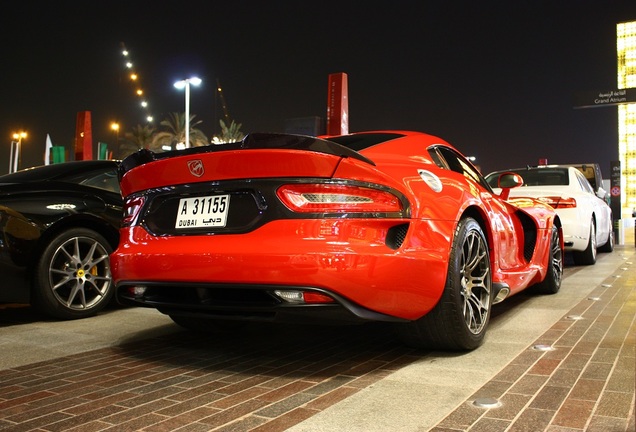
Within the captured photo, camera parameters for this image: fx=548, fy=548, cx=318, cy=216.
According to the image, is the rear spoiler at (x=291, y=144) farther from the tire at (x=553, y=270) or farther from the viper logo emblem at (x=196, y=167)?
the tire at (x=553, y=270)

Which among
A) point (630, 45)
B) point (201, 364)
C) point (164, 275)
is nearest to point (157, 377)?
point (201, 364)

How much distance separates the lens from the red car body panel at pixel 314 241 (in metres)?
2.50

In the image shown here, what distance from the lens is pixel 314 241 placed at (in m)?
2.50

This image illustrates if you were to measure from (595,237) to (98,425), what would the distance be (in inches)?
338

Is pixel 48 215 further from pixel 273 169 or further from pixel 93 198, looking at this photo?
pixel 273 169

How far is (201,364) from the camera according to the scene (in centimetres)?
298

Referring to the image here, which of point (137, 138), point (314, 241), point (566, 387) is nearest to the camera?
point (566, 387)

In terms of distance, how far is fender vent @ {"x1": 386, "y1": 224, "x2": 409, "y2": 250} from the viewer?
2628 mm

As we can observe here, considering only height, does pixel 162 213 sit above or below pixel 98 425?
above

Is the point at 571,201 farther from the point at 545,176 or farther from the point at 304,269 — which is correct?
the point at 304,269

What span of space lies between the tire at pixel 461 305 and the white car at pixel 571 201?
449 centimetres

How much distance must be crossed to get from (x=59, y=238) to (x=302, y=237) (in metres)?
2.68

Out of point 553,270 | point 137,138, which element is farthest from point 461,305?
point 137,138

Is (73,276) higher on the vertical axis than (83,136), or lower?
lower
